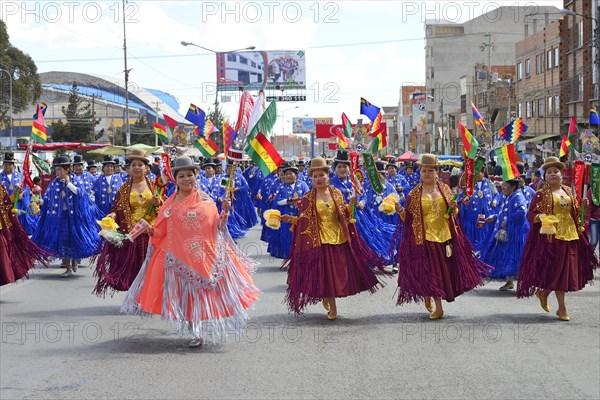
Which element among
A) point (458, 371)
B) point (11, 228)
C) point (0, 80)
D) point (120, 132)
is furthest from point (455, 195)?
point (120, 132)

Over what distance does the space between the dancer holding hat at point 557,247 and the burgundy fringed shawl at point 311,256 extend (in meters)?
1.75

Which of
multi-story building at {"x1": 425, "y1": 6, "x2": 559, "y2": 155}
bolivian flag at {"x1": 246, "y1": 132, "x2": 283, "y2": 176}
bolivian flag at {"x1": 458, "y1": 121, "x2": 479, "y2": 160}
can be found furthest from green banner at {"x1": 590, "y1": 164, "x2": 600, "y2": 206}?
multi-story building at {"x1": 425, "y1": 6, "x2": 559, "y2": 155}

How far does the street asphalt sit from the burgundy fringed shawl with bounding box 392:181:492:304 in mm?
356

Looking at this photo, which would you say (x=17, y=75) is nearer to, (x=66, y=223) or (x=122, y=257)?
(x=66, y=223)

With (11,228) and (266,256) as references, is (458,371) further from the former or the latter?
(266,256)

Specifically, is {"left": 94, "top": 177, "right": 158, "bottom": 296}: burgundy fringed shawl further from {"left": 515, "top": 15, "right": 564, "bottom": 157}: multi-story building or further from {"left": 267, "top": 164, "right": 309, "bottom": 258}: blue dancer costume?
{"left": 515, "top": 15, "right": 564, "bottom": 157}: multi-story building

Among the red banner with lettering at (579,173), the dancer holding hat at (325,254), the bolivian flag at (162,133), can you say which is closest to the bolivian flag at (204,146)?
the bolivian flag at (162,133)

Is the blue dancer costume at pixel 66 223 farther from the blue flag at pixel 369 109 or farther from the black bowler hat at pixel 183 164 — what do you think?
the black bowler hat at pixel 183 164

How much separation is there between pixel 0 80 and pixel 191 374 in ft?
137

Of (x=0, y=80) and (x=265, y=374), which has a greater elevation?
(x=0, y=80)

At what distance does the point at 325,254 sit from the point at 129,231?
227 cm

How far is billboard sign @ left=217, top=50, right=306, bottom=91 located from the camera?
2586 inches

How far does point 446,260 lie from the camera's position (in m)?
9.05

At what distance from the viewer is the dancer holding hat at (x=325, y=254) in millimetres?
8930
